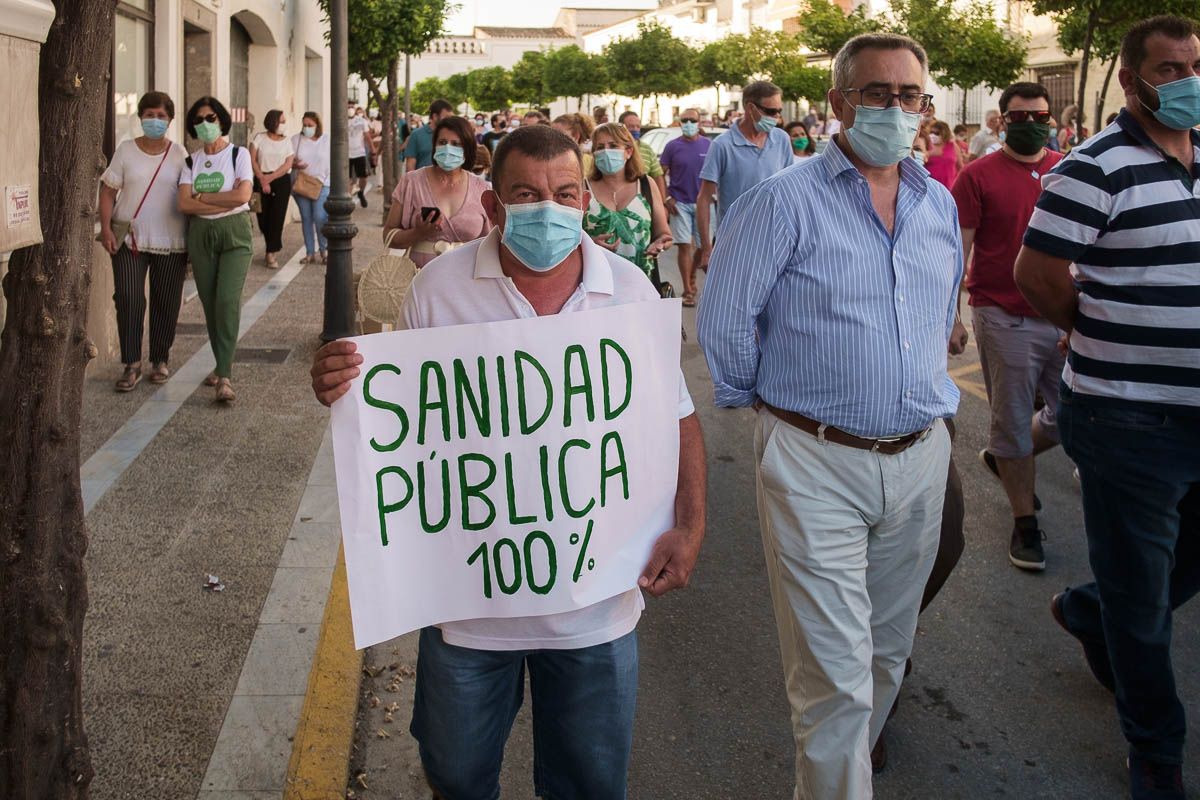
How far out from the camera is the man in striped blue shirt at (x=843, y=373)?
3.46m

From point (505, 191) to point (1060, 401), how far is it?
2191mm

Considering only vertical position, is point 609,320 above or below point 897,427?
above

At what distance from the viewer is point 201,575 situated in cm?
548

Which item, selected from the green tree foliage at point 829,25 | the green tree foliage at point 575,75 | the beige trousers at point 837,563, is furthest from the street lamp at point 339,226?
the green tree foliage at point 575,75

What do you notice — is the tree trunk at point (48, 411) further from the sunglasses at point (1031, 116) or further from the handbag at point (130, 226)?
the handbag at point (130, 226)

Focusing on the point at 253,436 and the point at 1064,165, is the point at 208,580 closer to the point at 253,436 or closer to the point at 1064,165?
the point at 253,436

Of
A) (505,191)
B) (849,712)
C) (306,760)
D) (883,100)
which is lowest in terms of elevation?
(306,760)

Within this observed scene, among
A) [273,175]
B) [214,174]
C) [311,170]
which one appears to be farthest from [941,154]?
[214,174]

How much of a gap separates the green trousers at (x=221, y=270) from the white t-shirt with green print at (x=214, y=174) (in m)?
0.09

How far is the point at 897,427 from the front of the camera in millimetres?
3506

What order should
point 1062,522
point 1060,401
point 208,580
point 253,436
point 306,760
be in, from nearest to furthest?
point 306,760 → point 1060,401 → point 208,580 → point 1062,522 → point 253,436

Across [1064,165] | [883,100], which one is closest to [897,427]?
[883,100]

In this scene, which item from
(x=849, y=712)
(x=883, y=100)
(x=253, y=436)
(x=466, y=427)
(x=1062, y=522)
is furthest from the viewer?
(x=253, y=436)

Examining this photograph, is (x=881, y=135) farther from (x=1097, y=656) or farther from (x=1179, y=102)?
(x=1097, y=656)
